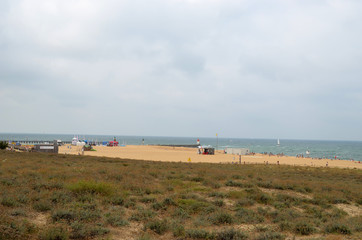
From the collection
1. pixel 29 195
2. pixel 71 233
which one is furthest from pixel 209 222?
pixel 29 195

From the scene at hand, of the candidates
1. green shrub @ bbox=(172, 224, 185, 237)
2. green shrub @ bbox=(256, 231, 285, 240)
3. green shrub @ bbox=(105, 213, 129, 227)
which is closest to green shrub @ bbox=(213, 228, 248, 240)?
green shrub @ bbox=(256, 231, 285, 240)

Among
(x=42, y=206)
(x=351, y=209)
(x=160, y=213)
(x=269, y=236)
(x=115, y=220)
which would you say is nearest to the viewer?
(x=269, y=236)

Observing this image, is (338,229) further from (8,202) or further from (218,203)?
(8,202)

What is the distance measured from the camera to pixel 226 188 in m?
14.7

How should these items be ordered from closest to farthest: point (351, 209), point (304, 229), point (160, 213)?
point (304, 229)
point (160, 213)
point (351, 209)

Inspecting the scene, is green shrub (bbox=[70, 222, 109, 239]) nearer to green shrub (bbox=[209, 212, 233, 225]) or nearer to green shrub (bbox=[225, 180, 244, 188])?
green shrub (bbox=[209, 212, 233, 225])

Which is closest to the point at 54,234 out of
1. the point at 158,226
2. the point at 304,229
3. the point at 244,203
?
the point at 158,226

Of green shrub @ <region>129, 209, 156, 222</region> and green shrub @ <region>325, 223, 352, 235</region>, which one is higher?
green shrub @ <region>129, 209, 156, 222</region>

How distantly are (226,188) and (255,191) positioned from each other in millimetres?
1651

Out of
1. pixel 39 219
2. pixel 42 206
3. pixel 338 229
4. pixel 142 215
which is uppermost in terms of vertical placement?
pixel 42 206

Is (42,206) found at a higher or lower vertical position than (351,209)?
higher

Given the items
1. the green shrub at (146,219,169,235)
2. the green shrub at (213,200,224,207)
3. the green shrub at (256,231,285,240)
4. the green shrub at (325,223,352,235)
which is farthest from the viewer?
the green shrub at (213,200,224,207)

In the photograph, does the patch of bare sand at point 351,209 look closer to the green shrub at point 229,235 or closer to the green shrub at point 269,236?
the green shrub at point 269,236

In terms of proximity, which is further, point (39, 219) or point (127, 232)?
point (39, 219)
